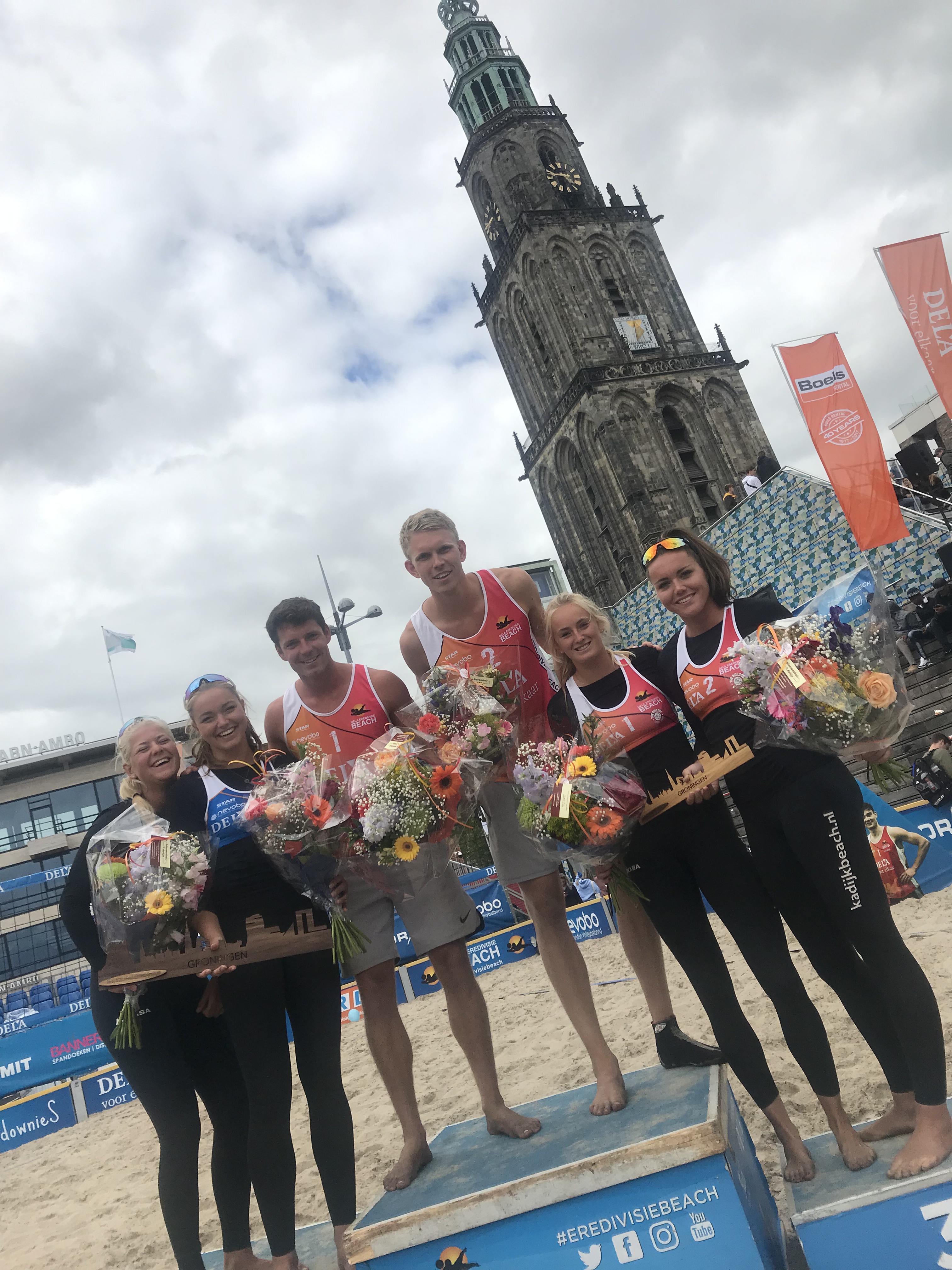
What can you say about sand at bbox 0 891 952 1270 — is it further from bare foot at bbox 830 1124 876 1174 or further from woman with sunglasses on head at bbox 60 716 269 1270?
woman with sunglasses on head at bbox 60 716 269 1270

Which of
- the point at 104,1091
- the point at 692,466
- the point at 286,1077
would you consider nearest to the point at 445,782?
the point at 286,1077

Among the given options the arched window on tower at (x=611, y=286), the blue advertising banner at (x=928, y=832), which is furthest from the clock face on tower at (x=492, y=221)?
the blue advertising banner at (x=928, y=832)

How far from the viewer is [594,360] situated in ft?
112

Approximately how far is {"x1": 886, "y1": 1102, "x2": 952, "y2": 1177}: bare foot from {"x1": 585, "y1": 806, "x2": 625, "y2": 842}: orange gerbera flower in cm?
136

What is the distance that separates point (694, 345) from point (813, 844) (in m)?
38.0

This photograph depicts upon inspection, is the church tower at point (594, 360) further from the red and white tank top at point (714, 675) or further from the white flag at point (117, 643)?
the red and white tank top at point (714, 675)

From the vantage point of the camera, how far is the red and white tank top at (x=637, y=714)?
10.9 feet

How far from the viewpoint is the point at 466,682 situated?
341 centimetres

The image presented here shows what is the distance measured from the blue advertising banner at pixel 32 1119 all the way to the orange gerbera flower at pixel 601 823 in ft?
32.7

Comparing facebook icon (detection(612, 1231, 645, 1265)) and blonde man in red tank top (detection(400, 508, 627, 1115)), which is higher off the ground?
blonde man in red tank top (detection(400, 508, 627, 1115))

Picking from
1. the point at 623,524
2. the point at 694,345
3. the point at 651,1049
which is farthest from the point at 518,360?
the point at 651,1049

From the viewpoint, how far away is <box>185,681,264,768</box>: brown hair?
357 cm

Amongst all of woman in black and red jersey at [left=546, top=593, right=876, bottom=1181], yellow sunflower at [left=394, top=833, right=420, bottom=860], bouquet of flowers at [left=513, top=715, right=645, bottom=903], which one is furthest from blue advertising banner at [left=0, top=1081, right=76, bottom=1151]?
bouquet of flowers at [left=513, top=715, right=645, bottom=903]

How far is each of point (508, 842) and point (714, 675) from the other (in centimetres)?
126
